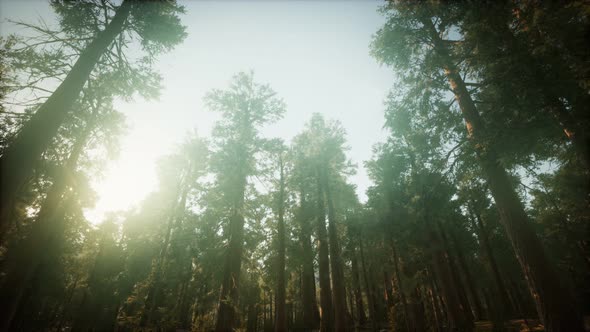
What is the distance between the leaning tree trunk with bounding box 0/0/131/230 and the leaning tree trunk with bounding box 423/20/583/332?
38.6 feet

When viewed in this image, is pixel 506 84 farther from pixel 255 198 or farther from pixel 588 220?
pixel 588 220

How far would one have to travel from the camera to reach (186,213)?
66.8 feet

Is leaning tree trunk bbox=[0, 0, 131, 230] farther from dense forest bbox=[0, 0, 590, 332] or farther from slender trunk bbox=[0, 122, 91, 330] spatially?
slender trunk bbox=[0, 122, 91, 330]

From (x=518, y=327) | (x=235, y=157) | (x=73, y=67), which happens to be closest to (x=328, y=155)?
(x=235, y=157)

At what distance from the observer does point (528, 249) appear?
6688 mm

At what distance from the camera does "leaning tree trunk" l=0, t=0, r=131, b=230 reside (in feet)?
15.0

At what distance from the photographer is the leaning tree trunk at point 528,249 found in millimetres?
5930

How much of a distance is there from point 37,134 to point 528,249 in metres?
13.2

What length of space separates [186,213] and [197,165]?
185 inches

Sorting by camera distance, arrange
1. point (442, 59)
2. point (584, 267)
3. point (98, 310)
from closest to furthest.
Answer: point (442, 59) → point (98, 310) → point (584, 267)

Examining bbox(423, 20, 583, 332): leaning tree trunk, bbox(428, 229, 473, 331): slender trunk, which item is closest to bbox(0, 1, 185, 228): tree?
bbox(423, 20, 583, 332): leaning tree trunk

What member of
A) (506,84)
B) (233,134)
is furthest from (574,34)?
(233,134)

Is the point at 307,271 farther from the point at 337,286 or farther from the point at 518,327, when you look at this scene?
the point at 518,327

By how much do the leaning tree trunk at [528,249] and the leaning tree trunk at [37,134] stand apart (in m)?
11.8
